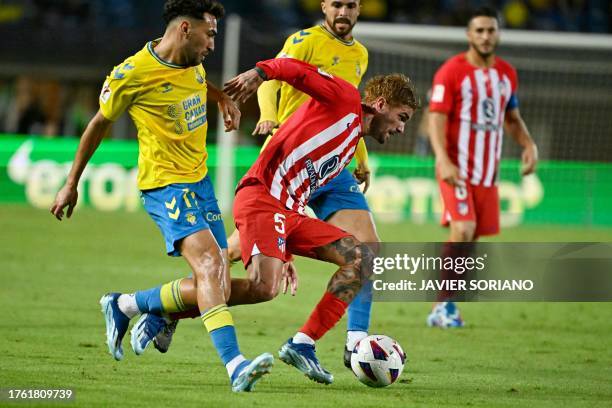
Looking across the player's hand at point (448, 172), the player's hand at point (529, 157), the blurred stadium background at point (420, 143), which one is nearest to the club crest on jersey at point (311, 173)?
the player's hand at point (448, 172)

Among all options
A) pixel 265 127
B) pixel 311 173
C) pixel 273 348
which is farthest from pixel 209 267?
pixel 273 348

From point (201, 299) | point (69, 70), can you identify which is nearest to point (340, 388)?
point (201, 299)

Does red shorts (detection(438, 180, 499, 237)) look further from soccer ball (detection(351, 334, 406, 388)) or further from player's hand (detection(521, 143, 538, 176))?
soccer ball (detection(351, 334, 406, 388))

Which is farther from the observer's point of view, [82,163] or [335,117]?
[335,117]

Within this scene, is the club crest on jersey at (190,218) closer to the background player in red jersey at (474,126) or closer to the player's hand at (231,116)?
the player's hand at (231,116)

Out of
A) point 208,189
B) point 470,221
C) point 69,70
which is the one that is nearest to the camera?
point 208,189

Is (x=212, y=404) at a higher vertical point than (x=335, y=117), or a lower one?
lower

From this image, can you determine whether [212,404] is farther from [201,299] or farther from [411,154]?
[411,154]

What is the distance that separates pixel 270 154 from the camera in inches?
260

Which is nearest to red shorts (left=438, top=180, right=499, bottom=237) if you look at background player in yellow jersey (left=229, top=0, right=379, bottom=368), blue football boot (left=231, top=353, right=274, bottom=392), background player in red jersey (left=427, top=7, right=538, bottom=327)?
background player in red jersey (left=427, top=7, right=538, bottom=327)

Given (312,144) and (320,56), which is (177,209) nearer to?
(312,144)

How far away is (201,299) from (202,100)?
1.12m

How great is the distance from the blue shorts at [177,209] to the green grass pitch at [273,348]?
0.78 metres

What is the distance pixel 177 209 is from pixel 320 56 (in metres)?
1.96
